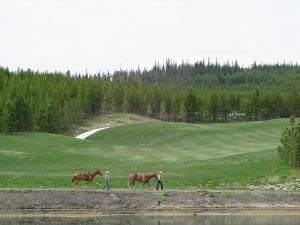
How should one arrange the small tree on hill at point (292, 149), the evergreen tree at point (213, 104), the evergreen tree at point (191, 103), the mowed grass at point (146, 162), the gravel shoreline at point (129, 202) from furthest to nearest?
the evergreen tree at point (213, 104), the evergreen tree at point (191, 103), the small tree on hill at point (292, 149), the mowed grass at point (146, 162), the gravel shoreline at point (129, 202)

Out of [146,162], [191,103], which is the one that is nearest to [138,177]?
[146,162]

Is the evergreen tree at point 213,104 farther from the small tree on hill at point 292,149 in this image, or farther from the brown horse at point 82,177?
the brown horse at point 82,177

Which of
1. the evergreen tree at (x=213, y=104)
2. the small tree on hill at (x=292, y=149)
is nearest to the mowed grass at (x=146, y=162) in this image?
the small tree on hill at (x=292, y=149)

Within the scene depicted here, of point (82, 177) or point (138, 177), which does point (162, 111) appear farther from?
point (82, 177)

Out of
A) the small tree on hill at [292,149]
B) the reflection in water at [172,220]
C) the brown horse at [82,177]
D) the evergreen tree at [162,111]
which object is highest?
the evergreen tree at [162,111]

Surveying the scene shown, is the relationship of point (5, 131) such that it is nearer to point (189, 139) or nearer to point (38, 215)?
point (189, 139)

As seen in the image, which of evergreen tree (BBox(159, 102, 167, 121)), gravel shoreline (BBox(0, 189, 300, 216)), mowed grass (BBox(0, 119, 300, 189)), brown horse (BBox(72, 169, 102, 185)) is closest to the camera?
gravel shoreline (BBox(0, 189, 300, 216))

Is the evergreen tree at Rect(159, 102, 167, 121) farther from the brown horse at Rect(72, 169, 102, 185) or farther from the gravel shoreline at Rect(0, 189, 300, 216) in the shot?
the gravel shoreline at Rect(0, 189, 300, 216)

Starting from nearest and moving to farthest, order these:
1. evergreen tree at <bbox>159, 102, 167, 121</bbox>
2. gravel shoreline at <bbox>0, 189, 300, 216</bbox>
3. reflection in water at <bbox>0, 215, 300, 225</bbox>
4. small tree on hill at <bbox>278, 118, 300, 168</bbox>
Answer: reflection in water at <bbox>0, 215, 300, 225</bbox>, gravel shoreline at <bbox>0, 189, 300, 216</bbox>, small tree on hill at <bbox>278, 118, 300, 168</bbox>, evergreen tree at <bbox>159, 102, 167, 121</bbox>

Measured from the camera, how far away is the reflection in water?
3384 centimetres

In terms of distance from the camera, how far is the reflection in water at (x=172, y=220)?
111 ft

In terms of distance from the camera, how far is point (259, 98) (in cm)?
17462

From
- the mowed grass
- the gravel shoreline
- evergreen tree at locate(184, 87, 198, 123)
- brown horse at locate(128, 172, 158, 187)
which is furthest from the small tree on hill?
evergreen tree at locate(184, 87, 198, 123)

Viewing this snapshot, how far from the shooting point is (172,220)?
3588 centimetres
